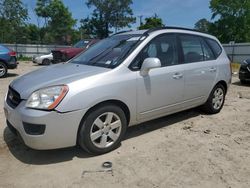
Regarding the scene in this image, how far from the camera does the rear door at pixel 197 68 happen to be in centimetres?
513

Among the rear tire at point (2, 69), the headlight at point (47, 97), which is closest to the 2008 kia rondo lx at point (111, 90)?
the headlight at point (47, 97)

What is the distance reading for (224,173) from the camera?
354 centimetres

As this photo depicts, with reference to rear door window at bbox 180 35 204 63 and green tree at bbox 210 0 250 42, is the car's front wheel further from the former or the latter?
green tree at bbox 210 0 250 42

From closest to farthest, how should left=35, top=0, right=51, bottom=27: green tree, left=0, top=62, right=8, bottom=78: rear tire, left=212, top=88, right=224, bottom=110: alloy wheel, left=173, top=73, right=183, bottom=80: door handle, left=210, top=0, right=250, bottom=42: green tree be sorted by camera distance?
left=173, top=73, right=183, bottom=80: door handle
left=212, top=88, right=224, bottom=110: alloy wheel
left=0, top=62, right=8, bottom=78: rear tire
left=35, top=0, right=51, bottom=27: green tree
left=210, top=0, right=250, bottom=42: green tree

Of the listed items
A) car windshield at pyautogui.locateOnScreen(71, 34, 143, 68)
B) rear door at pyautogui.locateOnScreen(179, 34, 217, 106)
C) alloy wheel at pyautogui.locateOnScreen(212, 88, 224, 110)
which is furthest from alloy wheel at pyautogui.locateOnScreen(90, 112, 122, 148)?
alloy wheel at pyautogui.locateOnScreen(212, 88, 224, 110)

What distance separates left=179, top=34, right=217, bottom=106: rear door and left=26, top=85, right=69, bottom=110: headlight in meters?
2.37

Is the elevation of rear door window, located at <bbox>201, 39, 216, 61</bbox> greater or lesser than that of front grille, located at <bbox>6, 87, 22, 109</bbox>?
greater

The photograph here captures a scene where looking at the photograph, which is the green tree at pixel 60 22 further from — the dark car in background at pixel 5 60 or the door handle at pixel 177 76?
the door handle at pixel 177 76

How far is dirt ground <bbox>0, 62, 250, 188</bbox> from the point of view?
132 inches

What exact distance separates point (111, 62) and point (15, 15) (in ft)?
88.0

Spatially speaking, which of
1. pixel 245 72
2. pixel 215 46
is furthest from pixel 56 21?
pixel 215 46

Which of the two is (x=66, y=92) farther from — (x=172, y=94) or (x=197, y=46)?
(x=197, y=46)

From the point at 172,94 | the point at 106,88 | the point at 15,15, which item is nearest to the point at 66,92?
the point at 106,88

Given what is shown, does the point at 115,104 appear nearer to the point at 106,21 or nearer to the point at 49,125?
the point at 49,125
